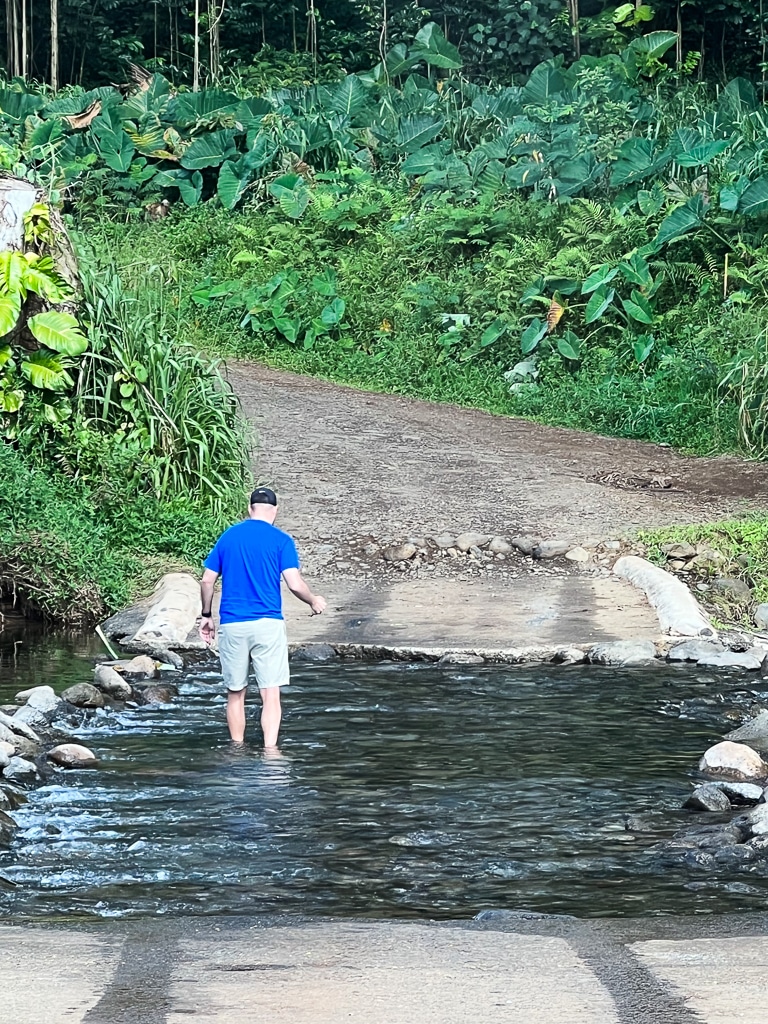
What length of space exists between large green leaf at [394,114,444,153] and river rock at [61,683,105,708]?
15.4 m

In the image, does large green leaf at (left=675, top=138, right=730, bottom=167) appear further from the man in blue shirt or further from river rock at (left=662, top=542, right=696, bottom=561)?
the man in blue shirt

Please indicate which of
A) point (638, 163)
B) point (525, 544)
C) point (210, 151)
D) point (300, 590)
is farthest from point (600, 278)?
point (300, 590)

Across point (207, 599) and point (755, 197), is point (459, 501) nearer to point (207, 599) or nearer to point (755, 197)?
point (207, 599)

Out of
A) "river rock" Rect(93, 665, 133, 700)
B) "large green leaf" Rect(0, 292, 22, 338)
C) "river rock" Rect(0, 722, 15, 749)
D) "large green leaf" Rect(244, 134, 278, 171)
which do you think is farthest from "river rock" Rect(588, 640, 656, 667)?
"large green leaf" Rect(244, 134, 278, 171)

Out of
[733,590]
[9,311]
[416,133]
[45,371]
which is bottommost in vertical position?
[733,590]

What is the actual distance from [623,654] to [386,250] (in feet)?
38.2

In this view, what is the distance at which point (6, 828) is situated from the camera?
18.8 feet

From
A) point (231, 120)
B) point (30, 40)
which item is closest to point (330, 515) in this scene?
point (231, 120)

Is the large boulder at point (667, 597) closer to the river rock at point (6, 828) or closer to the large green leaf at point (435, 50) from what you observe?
the river rock at point (6, 828)

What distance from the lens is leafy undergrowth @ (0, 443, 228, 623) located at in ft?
32.4

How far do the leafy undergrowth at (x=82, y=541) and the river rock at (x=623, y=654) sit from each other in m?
3.28

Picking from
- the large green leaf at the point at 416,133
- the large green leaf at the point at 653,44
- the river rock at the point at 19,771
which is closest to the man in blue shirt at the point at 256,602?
the river rock at the point at 19,771

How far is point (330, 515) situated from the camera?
11672 millimetres

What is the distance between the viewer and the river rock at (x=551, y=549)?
1083 centimetres
